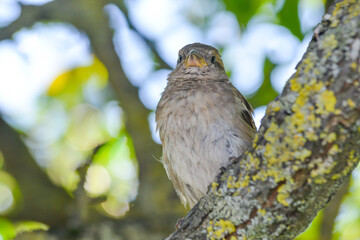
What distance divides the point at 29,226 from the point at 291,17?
3.50 m

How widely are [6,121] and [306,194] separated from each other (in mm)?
4349

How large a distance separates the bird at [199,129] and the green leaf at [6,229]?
2121mm

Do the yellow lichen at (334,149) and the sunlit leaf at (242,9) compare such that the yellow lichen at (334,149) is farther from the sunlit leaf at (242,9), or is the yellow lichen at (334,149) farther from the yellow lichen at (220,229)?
the sunlit leaf at (242,9)

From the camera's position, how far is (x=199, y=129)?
14.8 ft

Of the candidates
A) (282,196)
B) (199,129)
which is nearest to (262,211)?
(282,196)

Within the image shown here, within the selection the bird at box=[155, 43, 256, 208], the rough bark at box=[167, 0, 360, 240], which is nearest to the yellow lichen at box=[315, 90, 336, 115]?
the rough bark at box=[167, 0, 360, 240]

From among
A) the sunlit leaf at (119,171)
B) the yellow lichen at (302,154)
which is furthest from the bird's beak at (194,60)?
the yellow lichen at (302,154)

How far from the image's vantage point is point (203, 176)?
4.63 m

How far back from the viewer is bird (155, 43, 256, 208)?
443 cm

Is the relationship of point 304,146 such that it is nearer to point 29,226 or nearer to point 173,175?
point 173,175

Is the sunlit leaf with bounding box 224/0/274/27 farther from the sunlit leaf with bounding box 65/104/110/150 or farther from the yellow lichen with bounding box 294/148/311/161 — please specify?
the sunlit leaf with bounding box 65/104/110/150

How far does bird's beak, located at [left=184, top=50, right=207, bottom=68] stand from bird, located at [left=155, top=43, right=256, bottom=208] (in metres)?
0.14

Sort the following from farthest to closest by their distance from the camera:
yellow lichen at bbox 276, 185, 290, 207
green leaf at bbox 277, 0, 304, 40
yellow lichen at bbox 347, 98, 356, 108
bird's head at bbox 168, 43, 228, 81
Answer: bird's head at bbox 168, 43, 228, 81 → green leaf at bbox 277, 0, 304, 40 → yellow lichen at bbox 276, 185, 290, 207 → yellow lichen at bbox 347, 98, 356, 108

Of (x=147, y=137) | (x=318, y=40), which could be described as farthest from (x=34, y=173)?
(x=318, y=40)
